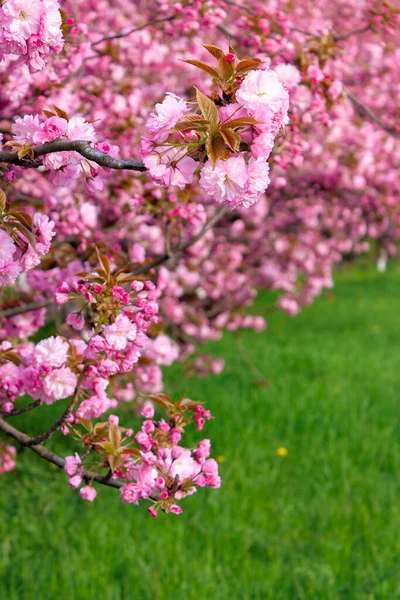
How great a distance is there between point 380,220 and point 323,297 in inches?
319

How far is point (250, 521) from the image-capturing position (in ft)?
13.3

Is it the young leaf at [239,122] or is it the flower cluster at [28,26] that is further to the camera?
the flower cluster at [28,26]

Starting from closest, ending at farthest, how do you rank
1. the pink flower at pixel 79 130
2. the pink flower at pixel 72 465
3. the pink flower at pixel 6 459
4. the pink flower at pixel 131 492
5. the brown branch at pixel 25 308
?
1. the pink flower at pixel 79 130
2. the pink flower at pixel 131 492
3. the pink flower at pixel 72 465
4. the pink flower at pixel 6 459
5. the brown branch at pixel 25 308

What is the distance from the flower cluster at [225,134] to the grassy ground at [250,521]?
2.37m

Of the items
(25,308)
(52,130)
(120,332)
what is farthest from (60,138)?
(25,308)

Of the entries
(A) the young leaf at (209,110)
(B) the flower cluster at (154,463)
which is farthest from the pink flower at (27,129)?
(B) the flower cluster at (154,463)

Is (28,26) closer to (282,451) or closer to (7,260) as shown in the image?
(7,260)

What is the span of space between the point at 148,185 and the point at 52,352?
174 centimetres

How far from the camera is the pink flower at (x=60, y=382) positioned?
6.72ft

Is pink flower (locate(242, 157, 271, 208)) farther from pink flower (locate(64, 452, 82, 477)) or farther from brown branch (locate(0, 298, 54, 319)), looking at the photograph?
brown branch (locate(0, 298, 54, 319))

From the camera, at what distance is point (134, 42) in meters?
5.03

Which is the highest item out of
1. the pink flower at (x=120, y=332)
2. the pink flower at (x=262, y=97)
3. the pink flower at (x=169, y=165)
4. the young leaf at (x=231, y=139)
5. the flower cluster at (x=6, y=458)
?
the pink flower at (x=262, y=97)

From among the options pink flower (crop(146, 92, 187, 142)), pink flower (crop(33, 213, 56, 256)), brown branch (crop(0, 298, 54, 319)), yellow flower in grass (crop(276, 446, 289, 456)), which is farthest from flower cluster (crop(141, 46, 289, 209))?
yellow flower in grass (crop(276, 446, 289, 456))

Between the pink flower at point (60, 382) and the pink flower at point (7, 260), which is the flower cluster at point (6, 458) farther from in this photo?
the pink flower at point (7, 260)
